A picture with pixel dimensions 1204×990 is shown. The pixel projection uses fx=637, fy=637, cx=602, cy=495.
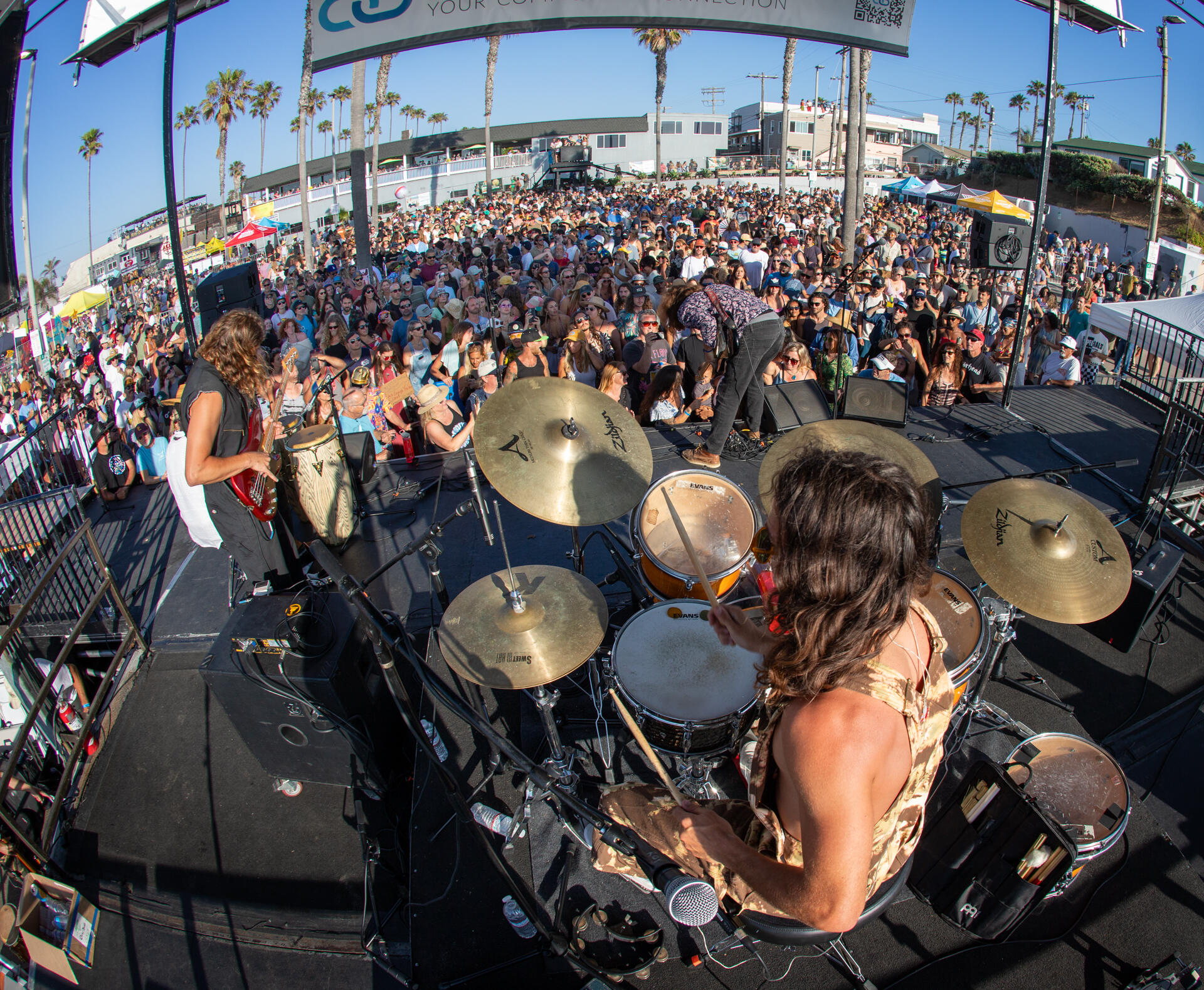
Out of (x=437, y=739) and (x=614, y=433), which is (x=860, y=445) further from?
(x=437, y=739)

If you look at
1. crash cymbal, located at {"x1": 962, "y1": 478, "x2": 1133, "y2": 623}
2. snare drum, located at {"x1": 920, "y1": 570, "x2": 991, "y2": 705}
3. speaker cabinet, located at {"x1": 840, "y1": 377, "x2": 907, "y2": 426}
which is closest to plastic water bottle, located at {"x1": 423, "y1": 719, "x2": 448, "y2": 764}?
snare drum, located at {"x1": 920, "y1": 570, "x2": 991, "y2": 705}

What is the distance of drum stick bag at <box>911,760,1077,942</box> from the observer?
2129 millimetres

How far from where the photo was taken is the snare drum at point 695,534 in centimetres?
326

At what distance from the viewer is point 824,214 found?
21734 millimetres

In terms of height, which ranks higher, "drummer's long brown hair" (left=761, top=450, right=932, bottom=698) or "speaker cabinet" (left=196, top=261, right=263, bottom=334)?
"speaker cabinet" (left=196, top=261, right=263, bottom=334)

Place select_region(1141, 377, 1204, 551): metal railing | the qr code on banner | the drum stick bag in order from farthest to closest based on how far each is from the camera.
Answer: the qr code on banner, select_region(1141, 377, 1204, 551): metal railing, the drum stick bag

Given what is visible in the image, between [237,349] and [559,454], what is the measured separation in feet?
5.93

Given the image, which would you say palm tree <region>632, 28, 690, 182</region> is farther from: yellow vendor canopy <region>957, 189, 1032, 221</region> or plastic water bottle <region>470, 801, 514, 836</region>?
plastic water bottle <region>470, 801, 514, 836</region>

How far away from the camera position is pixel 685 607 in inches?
114

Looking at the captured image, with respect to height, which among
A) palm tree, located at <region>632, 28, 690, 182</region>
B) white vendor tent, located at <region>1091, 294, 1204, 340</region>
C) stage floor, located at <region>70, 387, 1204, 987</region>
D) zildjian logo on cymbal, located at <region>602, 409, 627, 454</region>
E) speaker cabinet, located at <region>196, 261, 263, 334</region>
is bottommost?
stage floor, located at <region>70, 387, 1204, 987</region>

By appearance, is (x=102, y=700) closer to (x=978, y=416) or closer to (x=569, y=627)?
(x=569, y=627)

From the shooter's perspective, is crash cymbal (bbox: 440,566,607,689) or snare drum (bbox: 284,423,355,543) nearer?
crash cymbal (bbox: 440,566,607,689)

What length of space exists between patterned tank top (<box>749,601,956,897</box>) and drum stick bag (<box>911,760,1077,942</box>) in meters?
0.79

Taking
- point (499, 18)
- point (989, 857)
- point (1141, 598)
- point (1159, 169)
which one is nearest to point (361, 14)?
point (499, 18)
